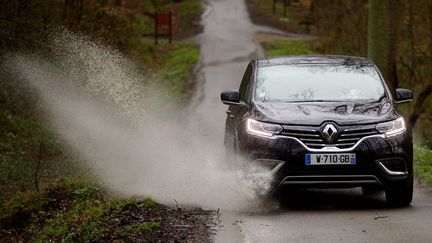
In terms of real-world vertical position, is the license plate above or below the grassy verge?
above

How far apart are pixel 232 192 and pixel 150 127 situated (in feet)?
38.8

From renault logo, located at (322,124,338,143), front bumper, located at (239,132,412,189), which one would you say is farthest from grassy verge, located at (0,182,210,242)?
renault logo, located at (322,124,338,143)

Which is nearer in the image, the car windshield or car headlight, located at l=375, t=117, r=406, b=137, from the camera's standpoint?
car headlight, located at l=375, t=117, r=406, b=137

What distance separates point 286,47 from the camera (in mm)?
41688

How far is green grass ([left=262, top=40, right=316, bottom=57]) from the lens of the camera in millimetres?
39312

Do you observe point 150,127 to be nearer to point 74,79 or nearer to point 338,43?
point 74,79

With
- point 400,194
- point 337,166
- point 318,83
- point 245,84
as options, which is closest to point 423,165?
point 245,84

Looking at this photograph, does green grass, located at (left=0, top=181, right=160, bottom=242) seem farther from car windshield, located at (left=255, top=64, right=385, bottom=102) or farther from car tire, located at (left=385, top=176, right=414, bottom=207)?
car tire, located at (left=385, top=176, right=414, bottom=207)

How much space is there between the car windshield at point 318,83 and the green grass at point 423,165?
8.87ft

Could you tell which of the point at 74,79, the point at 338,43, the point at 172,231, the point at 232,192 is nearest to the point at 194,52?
the point at 338,43

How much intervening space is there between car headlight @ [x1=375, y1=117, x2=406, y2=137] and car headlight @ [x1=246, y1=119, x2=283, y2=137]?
1.19 meters

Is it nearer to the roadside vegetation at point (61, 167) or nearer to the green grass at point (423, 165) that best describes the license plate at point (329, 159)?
the roadside vegetation at point (61, 167)

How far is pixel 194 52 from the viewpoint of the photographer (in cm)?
4075

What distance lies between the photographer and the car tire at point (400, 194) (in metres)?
10.6
